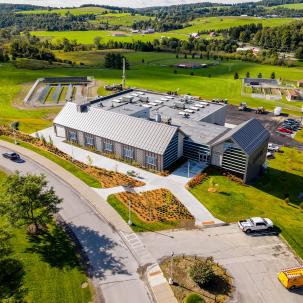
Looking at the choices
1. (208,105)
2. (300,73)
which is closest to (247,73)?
(300,73)

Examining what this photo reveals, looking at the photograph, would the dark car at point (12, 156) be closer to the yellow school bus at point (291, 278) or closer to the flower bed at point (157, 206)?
the flower bed at point (157, 206)

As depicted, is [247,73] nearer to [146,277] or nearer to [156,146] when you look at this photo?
[156,146]

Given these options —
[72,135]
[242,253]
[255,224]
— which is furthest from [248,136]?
[72,135]

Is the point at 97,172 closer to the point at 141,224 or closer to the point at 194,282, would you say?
the point at 141,224

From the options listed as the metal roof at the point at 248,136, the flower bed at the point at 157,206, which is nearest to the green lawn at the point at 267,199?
the flower bed at the point at 157,206

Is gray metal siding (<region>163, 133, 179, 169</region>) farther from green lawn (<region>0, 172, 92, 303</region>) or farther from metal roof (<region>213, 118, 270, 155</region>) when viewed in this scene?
green lawn (<region>0, 172, 92, 303</region>)
